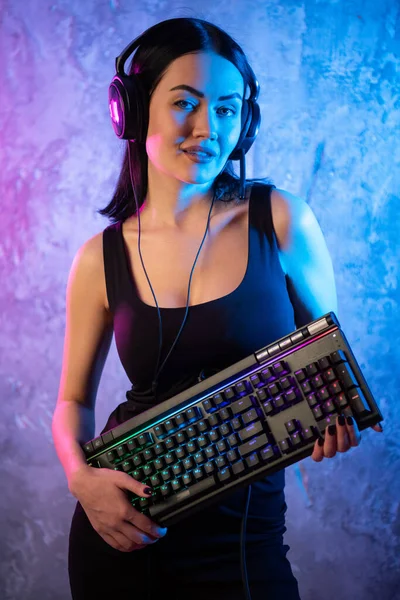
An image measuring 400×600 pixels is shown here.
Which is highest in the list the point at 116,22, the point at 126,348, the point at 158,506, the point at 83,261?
the point at 116,22

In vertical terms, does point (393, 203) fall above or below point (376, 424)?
above

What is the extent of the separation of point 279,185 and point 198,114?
570 mm

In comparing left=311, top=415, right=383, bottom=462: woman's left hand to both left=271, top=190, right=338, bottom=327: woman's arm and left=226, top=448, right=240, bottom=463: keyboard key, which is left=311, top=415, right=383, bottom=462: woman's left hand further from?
left=271, top=190, right=338, bottom=327: woman's arm

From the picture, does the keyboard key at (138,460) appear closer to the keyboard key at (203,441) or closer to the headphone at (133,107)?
the keyboard key at (203,441)

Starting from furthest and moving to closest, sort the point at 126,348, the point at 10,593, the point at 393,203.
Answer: the point at 10,593
the point at 393,203
the point at 126,348

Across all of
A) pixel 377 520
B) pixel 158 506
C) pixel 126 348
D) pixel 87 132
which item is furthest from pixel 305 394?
pixel 87 132

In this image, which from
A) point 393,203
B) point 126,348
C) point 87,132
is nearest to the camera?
point 126,348

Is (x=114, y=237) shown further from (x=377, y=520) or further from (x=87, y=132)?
(x=377, y=520)

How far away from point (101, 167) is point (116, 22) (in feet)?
1.13

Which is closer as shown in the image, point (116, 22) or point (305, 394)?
point (305, 394)

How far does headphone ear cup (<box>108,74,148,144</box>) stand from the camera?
1.02m

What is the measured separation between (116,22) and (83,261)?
2.41 ft

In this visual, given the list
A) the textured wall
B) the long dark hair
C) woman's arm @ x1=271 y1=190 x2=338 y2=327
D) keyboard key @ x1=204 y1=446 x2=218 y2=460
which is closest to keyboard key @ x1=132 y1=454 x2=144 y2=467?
keyboard key @ x1=204 y1=446 x2=218 y2=460

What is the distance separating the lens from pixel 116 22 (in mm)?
1562
